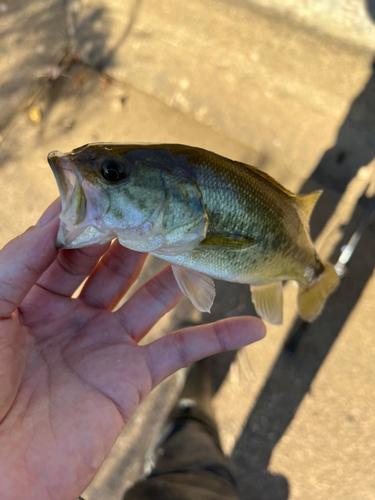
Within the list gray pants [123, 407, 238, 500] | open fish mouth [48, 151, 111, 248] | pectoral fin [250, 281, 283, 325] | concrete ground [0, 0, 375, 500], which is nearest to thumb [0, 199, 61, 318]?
open fish mouth [48, 151, 111, 248]

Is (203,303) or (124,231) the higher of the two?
(124,231)

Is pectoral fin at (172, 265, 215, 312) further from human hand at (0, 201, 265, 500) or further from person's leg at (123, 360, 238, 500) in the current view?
person's leg at (123, 360, 238, 500)

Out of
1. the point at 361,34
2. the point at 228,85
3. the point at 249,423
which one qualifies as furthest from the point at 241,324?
the point at 361,34

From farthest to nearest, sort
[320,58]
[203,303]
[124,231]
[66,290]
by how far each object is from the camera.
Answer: [320,58]
[66,290]
[203,303]
[124,231]

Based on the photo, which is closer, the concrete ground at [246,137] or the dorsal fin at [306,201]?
the dorsal fin at [306,201]

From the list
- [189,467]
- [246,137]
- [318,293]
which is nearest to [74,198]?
[318,293]

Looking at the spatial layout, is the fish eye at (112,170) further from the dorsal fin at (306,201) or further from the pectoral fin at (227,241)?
the dorsal fin at (306,201)

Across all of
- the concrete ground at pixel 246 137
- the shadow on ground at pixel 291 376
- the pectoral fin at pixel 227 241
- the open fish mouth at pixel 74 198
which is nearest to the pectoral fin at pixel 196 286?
the pectoral fin at pixel 227 241

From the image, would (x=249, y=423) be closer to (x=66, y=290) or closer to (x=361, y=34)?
(x=66, y=290)
